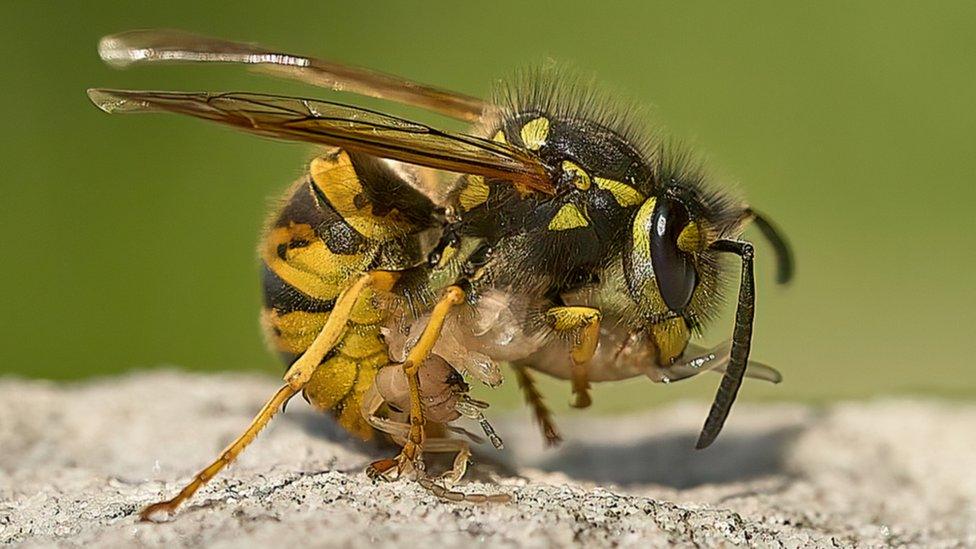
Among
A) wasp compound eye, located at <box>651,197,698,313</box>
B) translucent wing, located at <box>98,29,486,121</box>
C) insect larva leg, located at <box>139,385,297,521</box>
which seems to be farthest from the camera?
translucent wing, located at <box>98,29,486,121</box>

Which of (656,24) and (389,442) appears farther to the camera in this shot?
(656,24)

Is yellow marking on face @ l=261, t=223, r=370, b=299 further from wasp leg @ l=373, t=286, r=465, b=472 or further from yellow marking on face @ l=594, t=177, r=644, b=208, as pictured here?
yellow marking on face @ l=594, t=177, r=644, b=208

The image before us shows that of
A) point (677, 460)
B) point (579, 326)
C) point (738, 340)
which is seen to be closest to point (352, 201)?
point (579, 326)

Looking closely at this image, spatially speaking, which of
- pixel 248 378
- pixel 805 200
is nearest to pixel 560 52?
pixel 805 200

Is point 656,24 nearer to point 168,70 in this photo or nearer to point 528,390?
point 168,70

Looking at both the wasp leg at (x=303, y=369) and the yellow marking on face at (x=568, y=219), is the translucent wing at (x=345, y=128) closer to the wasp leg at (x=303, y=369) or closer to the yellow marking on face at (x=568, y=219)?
the yellow marking on face at (x=568, y=219)

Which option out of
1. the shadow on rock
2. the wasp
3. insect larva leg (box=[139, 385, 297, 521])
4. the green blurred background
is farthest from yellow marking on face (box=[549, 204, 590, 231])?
the green blurred background

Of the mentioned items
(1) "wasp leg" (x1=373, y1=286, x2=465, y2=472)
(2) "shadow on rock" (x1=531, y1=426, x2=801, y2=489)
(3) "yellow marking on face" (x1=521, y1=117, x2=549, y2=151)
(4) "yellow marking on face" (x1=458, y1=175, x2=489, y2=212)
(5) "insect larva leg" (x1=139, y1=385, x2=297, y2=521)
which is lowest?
(2) "shadow on rock" (x1=531, y1=426, x2=801, y2=489)
